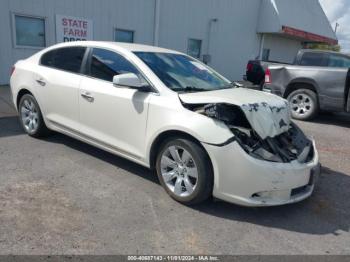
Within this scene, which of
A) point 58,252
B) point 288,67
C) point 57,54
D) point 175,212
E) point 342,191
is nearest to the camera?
point 58,252

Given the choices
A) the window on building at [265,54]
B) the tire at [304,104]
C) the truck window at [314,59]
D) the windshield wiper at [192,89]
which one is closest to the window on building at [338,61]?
the truck window at [314,59]

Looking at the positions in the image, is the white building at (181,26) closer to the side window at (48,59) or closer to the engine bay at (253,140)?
the side window at (48,59)

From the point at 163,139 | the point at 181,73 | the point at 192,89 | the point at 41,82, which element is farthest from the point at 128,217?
the point at 41,82

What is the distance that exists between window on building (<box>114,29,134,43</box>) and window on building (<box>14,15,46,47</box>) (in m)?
2.79

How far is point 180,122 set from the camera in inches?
136

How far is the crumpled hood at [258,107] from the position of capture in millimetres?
3444

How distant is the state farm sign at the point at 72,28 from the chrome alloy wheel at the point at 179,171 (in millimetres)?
8368

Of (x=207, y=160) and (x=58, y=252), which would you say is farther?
(x=207, y=160)

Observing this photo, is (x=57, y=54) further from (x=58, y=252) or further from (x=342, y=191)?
(x=342, y=191)

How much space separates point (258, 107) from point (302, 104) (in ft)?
18.0

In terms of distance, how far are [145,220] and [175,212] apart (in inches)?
13.7

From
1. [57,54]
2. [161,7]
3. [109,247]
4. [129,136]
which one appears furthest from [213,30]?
[109,247]

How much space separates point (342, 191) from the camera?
4.28 meters

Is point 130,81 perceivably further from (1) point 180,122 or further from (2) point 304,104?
(2) point 304,104
